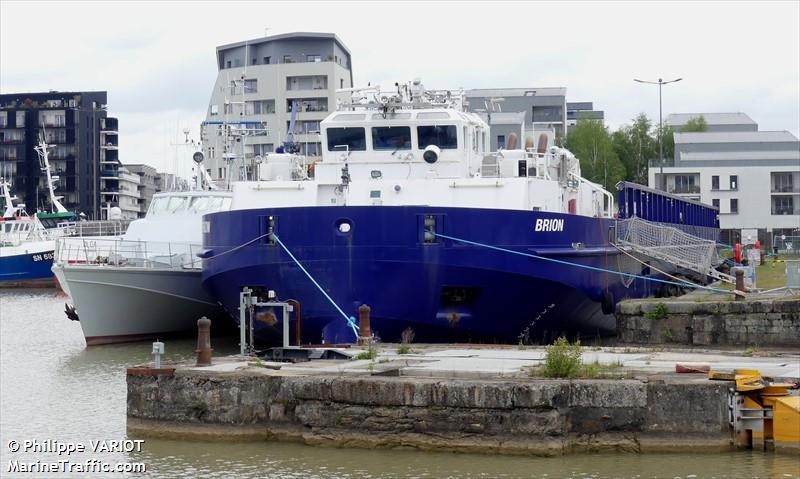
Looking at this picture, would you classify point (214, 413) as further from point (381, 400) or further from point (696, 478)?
point (696, 478)

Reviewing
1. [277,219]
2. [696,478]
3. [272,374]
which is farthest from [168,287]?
[696,478]

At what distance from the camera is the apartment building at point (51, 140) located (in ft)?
379

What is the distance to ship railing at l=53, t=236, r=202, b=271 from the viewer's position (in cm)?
3109

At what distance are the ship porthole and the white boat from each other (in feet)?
27.2

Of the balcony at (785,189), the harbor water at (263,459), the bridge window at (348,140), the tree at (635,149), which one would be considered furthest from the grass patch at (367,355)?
the tree at (635,149)

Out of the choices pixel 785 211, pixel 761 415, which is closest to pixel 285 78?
pixel 785 211

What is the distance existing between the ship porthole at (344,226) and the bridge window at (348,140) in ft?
11.1

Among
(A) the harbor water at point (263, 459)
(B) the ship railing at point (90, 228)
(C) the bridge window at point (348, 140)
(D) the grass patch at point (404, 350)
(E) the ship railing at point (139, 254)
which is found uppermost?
(C) the bridge window at point (348, 140)

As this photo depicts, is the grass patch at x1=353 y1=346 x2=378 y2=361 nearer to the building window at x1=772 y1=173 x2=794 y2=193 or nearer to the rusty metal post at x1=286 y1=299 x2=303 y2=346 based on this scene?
the rusty metal post at x1=286 y1=299 x2=303 y2=346

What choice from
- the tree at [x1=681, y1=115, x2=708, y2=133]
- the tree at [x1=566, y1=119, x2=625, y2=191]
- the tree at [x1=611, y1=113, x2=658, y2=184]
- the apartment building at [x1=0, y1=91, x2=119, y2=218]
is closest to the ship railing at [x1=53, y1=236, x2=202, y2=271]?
the tree at [x1=566, y1=119, x2=625, y2=191]

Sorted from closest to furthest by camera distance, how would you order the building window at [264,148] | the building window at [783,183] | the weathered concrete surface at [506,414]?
1. the weathered concrete surface at [506,414]
2. the building window at [264,148]
3. the building window at [783,183]

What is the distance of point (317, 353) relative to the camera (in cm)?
1770

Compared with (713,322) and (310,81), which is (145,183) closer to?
(310,81)

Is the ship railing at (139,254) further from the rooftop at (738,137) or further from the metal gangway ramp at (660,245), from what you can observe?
the rooftop at (738,137)
